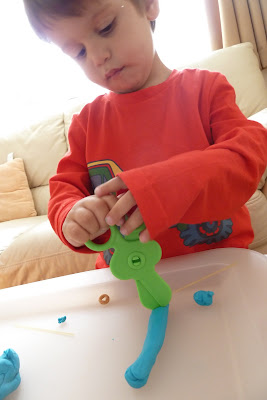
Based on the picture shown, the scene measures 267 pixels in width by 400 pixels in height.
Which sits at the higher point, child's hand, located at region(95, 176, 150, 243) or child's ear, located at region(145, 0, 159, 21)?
child's ear, located at region(145, 0, 159, 21)

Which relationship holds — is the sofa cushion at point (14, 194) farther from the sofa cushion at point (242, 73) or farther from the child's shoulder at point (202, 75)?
the child's shoulder at point (202, 75)

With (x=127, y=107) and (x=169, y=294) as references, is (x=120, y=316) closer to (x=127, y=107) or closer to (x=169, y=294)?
(x=169, y=294)

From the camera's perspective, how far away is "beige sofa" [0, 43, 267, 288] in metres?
1.18

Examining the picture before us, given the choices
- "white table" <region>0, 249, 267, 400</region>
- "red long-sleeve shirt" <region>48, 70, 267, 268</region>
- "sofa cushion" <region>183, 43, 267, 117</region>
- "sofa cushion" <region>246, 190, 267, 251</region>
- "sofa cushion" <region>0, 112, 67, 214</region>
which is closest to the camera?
"white table" <region>0, 249, 267, 400</region>

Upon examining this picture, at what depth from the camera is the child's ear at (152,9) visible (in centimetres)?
58

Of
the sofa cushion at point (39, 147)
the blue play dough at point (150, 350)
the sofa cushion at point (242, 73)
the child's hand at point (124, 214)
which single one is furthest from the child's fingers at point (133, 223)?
the sofa cushion at point (39, 147)

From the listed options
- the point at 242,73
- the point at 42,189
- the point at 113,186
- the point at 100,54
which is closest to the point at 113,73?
the point at 100,54

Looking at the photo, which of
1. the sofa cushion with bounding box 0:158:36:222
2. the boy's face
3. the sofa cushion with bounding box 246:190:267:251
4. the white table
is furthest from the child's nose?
the sofa cushion with bounding box 0:158:36:222

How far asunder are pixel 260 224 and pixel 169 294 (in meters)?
0.78

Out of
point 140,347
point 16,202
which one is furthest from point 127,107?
point 16,202

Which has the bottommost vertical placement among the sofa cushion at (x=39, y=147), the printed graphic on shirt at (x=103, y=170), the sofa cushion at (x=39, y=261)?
the sofa cushion at (x=39, y=261)

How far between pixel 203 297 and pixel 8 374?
26 centimetres

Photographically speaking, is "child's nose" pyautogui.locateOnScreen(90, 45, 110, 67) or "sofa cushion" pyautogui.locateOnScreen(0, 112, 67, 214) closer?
"child's nose" pyautogui.locateOnScreen(90, 45, 110, 67)

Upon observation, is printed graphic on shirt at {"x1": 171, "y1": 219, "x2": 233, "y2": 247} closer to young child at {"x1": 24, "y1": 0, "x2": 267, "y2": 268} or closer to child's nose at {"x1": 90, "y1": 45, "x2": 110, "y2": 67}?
young child at {"x1": 24, "y1": 0, "x2": 267, "y2": 268}
